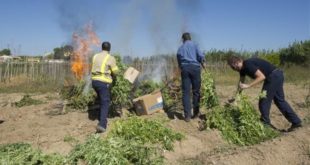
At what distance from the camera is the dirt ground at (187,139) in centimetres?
690

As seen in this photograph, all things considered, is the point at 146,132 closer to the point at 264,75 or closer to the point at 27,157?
the point at 27,157

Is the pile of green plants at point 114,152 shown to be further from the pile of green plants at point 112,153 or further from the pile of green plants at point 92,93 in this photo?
the pile of green plants at point 92,93

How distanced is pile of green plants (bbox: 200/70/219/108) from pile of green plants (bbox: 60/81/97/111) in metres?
2.99

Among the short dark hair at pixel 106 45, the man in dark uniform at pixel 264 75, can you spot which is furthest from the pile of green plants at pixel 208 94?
the short dark hair at pixel 106 45

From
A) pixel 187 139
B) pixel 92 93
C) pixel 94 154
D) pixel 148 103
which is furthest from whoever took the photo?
pixel 92 93

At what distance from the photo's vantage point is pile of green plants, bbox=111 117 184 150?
756 cm

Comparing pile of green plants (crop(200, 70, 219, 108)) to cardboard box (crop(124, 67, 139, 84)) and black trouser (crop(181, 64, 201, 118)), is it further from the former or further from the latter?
cardboard box (crop(124, 67, 139, 84))

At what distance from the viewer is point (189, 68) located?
31.8 ft

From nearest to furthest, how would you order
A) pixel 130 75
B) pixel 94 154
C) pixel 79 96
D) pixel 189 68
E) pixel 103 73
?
pixel 94 154, pixel 103 73, pixel 189 68, pixel 130 75, pixel 79 96

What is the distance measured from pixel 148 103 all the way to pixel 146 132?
2420 millimetres

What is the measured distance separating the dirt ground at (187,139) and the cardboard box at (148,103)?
0.68 feet

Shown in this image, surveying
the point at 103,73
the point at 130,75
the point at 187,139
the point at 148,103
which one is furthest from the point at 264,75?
the point at 103,73

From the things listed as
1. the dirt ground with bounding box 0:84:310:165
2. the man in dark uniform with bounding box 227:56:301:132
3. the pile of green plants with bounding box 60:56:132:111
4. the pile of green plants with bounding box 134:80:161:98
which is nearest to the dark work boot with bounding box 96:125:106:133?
the dirt ground with bounding box 0:84:310:165

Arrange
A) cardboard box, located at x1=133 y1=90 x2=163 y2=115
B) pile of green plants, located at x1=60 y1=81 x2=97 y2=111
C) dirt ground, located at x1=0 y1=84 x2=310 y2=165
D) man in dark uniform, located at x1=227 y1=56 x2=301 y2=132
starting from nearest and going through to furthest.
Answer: dirt ground, located at x1=0 y1=84 x2=310 y2=165
man in dark uniform, located at x1=227 y1=56 x2=301 y2=132
cardboard box, located at x1=133 y1=90 x2=163 y2=115
pile of green plants, located at x1=60 y1=81 x2=97 y2=111
